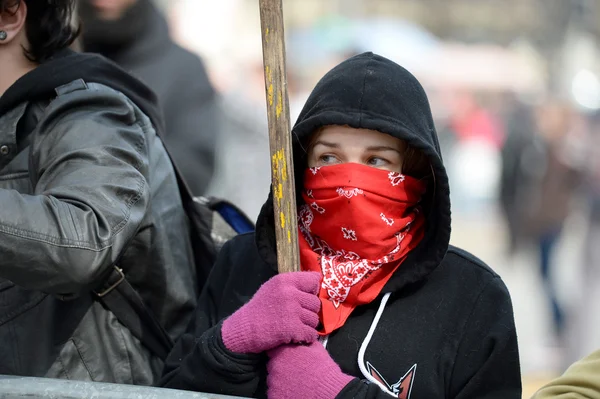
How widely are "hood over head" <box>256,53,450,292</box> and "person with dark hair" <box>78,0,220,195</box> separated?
6.02ft

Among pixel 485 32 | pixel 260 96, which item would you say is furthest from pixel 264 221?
pixel 485 32

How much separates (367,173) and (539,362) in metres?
5.49

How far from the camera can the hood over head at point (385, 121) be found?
2439mm

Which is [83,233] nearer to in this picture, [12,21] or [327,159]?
[327,159]

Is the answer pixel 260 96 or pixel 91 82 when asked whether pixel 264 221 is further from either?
pixel 260 96

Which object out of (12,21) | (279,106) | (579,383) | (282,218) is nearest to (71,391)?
(282,218)

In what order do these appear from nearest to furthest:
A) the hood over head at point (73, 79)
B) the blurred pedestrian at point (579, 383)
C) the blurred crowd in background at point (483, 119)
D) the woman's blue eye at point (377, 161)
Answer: the blurred pedestrian at point (579, 383) < the woman's blue eye at point (377, 161) < the hood over head at point (73, 79) < the blurred crowd in background at point (483, 119)

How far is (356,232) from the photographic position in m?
2.44

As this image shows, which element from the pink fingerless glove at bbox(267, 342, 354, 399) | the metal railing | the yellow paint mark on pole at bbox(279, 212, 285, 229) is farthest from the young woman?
the metal railing

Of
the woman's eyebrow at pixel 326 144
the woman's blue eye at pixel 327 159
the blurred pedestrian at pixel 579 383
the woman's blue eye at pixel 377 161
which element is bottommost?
the blurred pedestrian at pixel 579 383

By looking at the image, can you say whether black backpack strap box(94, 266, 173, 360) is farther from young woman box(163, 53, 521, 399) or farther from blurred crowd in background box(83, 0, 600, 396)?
blurred crowd in background box(83, 0, 600, 396)

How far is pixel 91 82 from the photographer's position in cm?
269

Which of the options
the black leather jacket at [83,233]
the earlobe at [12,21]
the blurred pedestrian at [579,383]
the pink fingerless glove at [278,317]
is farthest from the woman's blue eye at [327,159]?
the earlobe at [12,21]

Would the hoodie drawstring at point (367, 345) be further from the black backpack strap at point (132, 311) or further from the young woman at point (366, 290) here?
the black backpack strap at point (132, 311)
